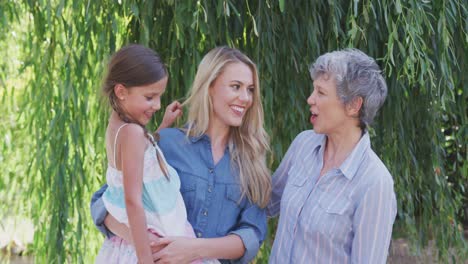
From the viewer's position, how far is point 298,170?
8.07 ft

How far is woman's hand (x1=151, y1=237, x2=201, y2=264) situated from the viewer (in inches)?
89.3

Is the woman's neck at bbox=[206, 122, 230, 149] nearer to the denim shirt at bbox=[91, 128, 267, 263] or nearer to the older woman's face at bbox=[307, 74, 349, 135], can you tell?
the denim shirt at bbox=[91, 128, 267, 263]

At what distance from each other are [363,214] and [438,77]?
1.37 meters

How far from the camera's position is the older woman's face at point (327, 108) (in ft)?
7.75

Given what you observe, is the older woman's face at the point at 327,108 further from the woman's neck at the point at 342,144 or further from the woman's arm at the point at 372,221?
the woman's arm at the point at 372,221

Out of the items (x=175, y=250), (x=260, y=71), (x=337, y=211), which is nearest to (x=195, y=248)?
(x=175, y=250)

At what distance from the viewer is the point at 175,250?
2277 mm

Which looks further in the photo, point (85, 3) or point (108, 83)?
point (85, 3)

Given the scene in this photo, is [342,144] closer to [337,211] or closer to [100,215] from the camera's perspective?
[337,211]

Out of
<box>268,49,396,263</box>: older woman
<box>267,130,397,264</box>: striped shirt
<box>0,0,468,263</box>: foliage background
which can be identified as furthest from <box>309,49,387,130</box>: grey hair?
<box>0,0,468,263</box>: foliage background

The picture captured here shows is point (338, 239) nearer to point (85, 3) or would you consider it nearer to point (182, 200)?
point (182, 200)

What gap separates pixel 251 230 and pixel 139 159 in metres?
0.39

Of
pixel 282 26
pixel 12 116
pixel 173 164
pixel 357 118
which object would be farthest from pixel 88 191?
pixel 357 118

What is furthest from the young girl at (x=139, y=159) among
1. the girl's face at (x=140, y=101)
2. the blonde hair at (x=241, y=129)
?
the blonde hair at (x=241, y=129)
